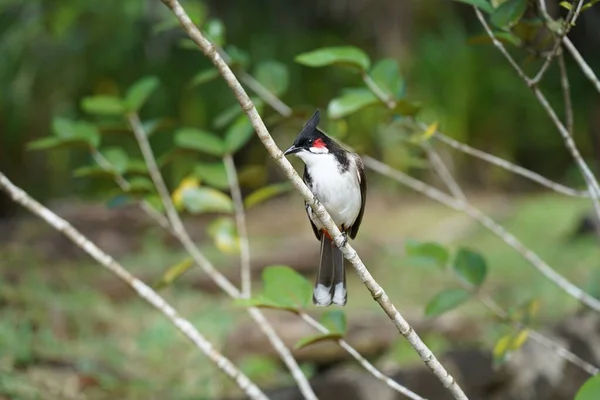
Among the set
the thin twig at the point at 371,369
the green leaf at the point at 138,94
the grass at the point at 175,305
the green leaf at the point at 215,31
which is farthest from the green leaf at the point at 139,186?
the grass at the point at 175,305

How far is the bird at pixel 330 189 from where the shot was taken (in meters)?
1.77

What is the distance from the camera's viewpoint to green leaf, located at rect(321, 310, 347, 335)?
5.56 ft

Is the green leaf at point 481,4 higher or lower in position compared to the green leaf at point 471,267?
higher

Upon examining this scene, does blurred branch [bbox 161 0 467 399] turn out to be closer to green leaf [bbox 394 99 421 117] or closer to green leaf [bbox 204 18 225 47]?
green leaf [bbox 394 99 421 117]

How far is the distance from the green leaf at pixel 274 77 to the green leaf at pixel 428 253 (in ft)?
1.83

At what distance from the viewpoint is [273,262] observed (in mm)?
5141

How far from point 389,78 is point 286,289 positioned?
0.57m

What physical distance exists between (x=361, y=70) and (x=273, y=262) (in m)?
3.33

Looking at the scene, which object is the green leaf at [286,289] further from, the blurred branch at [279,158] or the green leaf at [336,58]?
the green leaf at [336,58]

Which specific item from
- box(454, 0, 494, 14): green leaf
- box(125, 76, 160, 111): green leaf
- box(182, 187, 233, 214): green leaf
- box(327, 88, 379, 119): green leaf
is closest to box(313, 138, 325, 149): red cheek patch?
box(327, 88, 379, 119): green leaf

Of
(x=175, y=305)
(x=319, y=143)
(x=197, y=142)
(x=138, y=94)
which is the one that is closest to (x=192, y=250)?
(x=197, y=142)

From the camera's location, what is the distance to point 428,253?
6.48 ft

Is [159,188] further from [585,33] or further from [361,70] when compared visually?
[585,33]

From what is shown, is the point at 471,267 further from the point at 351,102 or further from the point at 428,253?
the point at 351,102
